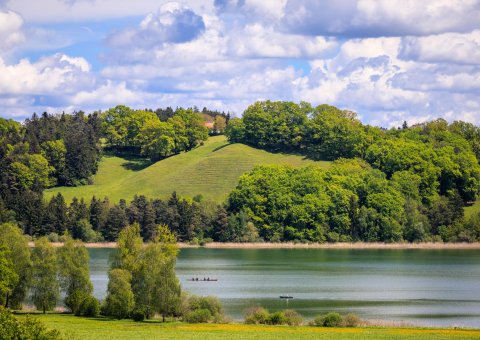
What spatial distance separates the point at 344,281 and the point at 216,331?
145 feet

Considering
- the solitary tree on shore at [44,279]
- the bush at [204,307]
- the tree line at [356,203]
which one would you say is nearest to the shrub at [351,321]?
the bush at [204,307]

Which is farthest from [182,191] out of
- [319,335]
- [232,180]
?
[319,335]

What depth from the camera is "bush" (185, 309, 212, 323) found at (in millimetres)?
63213

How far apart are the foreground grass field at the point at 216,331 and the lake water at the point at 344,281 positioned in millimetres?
8326

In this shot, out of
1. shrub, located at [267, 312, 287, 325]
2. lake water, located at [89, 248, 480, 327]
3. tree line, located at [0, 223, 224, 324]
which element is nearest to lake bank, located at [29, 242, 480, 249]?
lake water, located at [89, 248, 480, 327]

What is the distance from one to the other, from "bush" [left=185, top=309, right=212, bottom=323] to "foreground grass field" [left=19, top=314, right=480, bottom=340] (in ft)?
7.18

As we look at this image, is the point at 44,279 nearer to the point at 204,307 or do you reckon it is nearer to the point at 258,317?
the point at 204,307

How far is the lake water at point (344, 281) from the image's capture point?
242 ft

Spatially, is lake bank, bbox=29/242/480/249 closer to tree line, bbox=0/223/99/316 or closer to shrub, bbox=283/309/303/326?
tree line, bbox=0/223/99/316

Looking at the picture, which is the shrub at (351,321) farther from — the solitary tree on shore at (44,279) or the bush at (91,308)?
the solitary tree on shore at (44,279)

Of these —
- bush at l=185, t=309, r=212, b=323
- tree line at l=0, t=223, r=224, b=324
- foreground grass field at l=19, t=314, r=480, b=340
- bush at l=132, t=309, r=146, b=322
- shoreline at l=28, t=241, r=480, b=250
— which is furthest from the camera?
shoreline at l=28, t=241, r=480, b=250

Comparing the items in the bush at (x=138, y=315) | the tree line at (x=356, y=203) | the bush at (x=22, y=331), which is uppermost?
the tree line at (x=356, y=203)

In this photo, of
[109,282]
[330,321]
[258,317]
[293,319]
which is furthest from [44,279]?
[330,321]

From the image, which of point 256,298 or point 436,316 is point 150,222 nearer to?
point 256,298
